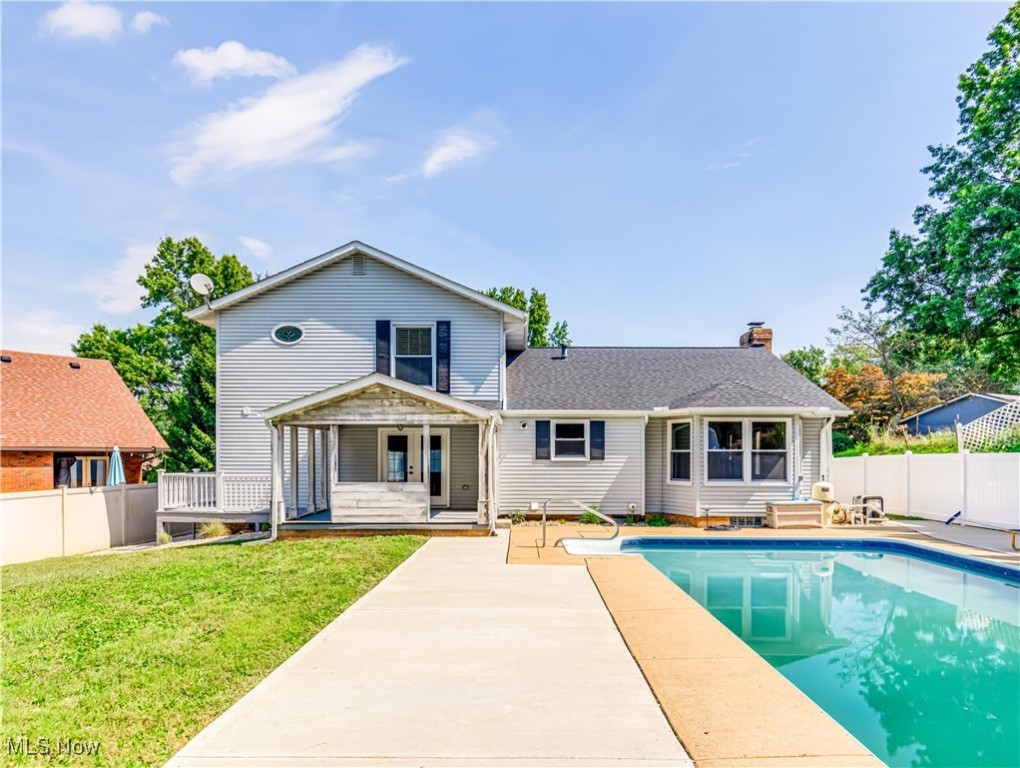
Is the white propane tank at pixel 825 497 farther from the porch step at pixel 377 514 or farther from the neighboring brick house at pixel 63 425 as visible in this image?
the neighboring brick house at pixel 63 425

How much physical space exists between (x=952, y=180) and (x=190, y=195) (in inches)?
921

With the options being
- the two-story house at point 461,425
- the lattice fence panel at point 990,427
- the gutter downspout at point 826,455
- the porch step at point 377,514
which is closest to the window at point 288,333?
the two-story house at point 461,425

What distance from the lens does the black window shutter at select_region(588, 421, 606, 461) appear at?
51.7 feet

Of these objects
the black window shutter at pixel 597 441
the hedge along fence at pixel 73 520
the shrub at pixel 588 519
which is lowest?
the shrub at pixel 588 519

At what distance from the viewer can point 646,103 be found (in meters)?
15.2

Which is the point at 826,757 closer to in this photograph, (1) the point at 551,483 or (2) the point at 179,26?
(1) the point at 551,483

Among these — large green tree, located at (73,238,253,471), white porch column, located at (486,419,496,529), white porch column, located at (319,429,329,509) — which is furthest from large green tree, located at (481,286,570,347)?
white porch column, located at (486,419,496,529)

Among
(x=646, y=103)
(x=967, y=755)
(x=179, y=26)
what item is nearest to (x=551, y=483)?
(x=646, y=103)

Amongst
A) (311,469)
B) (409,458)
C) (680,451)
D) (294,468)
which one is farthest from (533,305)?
(294,468)

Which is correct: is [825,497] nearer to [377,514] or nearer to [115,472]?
[377,514]

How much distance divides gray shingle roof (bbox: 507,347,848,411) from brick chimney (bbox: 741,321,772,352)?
1082 millimetres

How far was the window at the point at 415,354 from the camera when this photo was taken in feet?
50.6

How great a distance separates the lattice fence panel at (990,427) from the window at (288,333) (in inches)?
733

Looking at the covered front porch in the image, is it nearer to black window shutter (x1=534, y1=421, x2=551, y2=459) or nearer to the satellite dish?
black window shutter (x1=534, y1=421, x2=551, y2=459)
